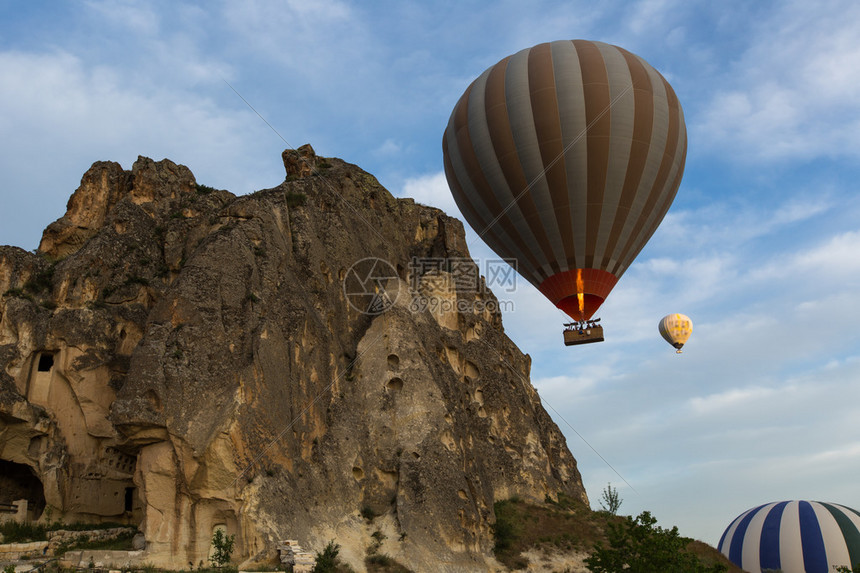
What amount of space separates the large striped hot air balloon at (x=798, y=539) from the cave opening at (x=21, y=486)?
3025 centimetres

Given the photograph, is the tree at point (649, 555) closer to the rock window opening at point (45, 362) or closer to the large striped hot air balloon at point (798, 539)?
the large striped hot air balloon at point (798, 539)

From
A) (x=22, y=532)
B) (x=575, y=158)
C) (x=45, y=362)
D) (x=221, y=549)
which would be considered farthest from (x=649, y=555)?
(x=45, y=362)

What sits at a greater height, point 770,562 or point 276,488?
point 276,488

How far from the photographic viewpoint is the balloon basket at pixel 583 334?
31375 mm

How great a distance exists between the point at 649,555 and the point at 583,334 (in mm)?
10655

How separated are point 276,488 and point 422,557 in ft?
15.8

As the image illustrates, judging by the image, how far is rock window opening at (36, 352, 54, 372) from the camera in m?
27.4

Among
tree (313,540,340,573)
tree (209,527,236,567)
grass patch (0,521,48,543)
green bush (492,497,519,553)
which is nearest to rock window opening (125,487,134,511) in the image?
grass patch (0,521,48,543)

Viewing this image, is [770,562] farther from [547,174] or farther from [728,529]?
[547,174]

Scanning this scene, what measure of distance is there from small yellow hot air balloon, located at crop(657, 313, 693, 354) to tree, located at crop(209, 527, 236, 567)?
86.0 feet

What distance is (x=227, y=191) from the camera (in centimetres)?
3591

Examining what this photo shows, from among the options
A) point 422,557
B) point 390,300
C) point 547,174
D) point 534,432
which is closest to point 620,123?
point 547,174

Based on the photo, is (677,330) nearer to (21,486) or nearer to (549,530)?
(549,530)

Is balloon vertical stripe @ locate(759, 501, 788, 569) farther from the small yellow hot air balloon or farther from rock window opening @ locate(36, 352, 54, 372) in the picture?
rock window opening @ locate(36, 352, 54, 372)
